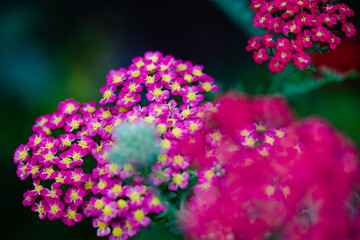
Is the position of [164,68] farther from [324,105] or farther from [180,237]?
[324,105]

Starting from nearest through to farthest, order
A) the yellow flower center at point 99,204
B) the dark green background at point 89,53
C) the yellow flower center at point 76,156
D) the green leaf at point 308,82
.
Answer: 1. the yellow flower center at point 99,204
2. the yellow flower center at point 76,156
3. the green leaf at point 308,82
4. the dark green background at point 89,53

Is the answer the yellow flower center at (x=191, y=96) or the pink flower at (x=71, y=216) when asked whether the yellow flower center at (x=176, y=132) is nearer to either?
the yellow flower center at (x=191, y=96)

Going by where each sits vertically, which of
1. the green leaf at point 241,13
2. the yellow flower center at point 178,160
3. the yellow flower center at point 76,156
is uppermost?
the green leaf at point 241,13

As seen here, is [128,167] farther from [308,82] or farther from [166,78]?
[308,82]

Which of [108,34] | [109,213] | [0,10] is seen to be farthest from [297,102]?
[0,10]

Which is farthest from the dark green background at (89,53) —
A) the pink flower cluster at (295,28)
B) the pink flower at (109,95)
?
the pink flower at (109,95)

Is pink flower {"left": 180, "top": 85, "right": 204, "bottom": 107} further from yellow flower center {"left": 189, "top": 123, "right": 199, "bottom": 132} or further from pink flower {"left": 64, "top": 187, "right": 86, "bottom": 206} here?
pink flower {"left": 64, "top": 187, "right": 86, "bottom": 206}

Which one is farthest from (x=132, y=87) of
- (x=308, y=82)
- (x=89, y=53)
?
(x=89, y=53)
